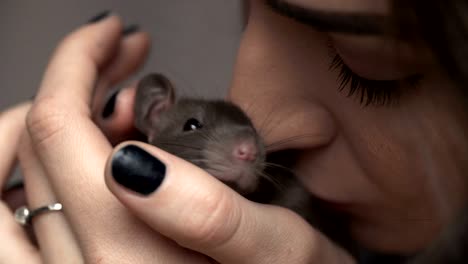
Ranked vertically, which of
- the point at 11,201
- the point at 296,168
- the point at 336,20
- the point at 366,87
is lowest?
the point at 11,201

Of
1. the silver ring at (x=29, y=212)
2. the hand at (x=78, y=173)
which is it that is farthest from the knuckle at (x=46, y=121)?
the silver ring at (x=29, y=212)

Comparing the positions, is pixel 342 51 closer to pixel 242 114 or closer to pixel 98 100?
pixel 242 114

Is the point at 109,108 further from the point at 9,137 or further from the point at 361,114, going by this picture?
the point at 361,114

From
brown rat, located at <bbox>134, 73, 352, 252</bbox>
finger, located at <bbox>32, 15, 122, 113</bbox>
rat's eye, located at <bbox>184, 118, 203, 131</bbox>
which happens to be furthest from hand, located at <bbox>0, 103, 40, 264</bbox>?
rat's eye, located at <bbox>184, 118, 203, 131</bbox>

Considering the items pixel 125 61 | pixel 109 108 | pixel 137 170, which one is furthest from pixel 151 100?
pixel 137 170

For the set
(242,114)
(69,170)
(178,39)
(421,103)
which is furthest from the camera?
(178,39)

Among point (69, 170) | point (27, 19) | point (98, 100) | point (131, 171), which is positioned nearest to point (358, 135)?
point (131, 171)
